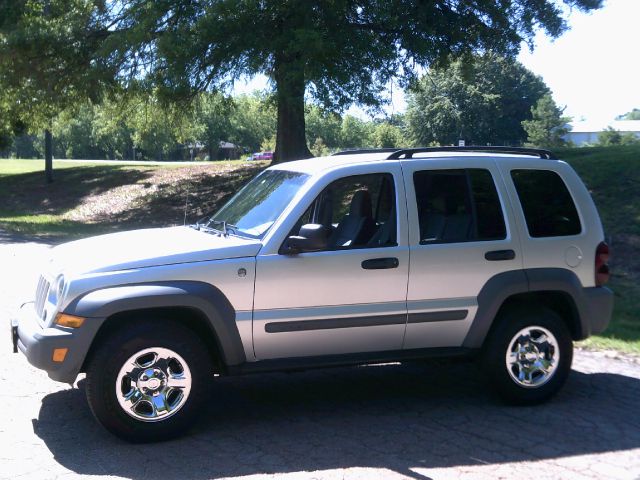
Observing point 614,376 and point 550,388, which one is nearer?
point 550,388

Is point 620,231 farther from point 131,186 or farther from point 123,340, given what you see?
point 131,186

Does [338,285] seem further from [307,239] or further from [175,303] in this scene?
[175,303]

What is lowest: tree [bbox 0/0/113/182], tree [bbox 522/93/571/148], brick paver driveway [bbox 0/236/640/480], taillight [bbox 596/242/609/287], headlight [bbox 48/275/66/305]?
brick paver driveway [bbox 0/236/640/480]

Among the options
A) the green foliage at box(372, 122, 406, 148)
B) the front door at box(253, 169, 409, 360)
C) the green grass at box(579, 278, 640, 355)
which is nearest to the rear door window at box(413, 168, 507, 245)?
the front door at box(253, 169, 409, 360)

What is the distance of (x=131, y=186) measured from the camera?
93.2 feet

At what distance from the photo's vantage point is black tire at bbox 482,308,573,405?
6035 millimetres

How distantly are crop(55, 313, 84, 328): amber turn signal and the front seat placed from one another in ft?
6.12

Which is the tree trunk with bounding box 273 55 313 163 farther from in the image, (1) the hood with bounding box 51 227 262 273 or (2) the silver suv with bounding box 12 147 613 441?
(1) the hood with bounding box 51 227 262 273

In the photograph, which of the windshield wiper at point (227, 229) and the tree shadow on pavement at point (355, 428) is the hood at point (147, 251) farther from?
the tree shadow on pavement at point (355, 428)

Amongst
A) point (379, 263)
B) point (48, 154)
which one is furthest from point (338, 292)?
point (48, 154)

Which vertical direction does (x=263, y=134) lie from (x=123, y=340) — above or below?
above

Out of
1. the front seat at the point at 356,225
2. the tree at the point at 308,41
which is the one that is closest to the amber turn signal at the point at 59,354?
the front seat at the point at 356,225

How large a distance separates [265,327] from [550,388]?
236cm

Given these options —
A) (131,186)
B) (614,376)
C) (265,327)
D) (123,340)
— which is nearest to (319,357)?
(265,327)
